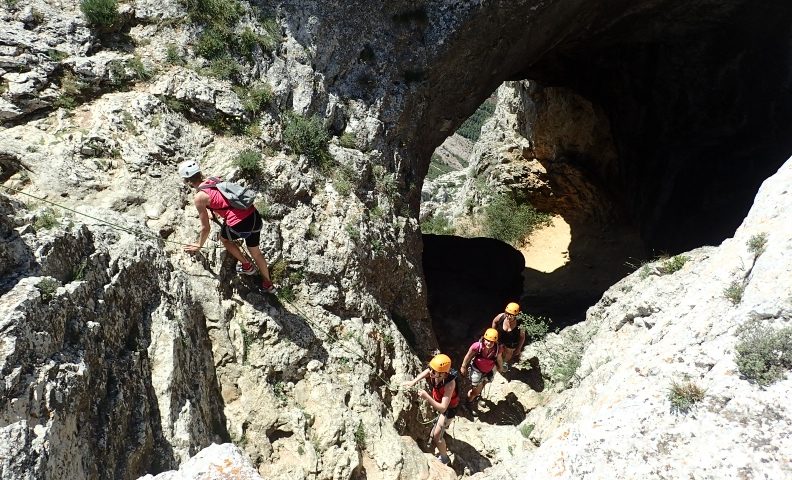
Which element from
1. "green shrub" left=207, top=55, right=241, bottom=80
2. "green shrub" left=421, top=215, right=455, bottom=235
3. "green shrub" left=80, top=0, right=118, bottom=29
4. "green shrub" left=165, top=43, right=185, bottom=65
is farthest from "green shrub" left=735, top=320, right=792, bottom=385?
"green shrub" left=421, top=215, right=455, bottom=235

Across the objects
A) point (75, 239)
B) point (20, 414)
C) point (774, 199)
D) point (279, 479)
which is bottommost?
point (279, 479)

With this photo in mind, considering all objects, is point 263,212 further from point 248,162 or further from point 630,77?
point 630,77

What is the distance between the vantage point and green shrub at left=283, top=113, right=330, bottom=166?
903 cm

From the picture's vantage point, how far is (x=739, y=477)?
129 inches

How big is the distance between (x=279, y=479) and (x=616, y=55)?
51.4 feet

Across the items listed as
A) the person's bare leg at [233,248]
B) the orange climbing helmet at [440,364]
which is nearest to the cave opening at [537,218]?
the orange climbing helmet at [440,364]

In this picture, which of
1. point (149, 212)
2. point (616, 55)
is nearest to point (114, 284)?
point (149, 212)

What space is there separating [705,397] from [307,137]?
7.27m

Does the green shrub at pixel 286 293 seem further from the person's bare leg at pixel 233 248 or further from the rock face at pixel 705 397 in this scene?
the rock face at pixel 705 397

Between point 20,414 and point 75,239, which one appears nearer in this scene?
point 20,414

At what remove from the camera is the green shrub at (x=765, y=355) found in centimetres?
355

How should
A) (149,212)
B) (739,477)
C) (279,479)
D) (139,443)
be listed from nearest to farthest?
(739,477) → (139,443) → (279,479) → (149,212)

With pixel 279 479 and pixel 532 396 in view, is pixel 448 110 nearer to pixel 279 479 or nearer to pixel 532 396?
pixel 532 396

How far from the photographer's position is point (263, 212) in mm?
7941
